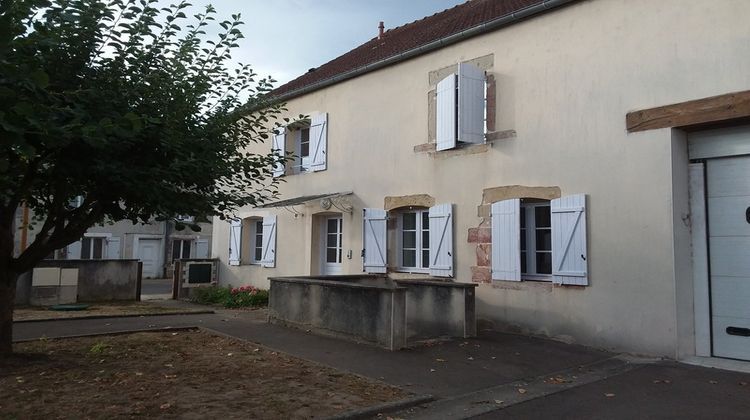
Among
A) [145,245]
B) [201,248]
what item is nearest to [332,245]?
[145,245]

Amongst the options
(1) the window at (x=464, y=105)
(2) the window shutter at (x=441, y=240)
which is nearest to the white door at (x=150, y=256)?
(2) the window shutter at (x=441, y=240)

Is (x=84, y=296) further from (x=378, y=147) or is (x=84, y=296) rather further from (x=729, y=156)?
(x=729, y=156)

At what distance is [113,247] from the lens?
2439 centimetres

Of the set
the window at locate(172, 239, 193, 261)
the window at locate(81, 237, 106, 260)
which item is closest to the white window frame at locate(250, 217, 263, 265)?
the window at locate(81, 237, 106, 260)

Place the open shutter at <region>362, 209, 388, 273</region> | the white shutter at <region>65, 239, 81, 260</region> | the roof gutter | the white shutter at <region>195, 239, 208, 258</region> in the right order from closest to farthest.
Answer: the roof gutter → the open shutter at <region>362, 209, 388, 273</region> → the white shutter at <region>65, 239, 81, 260</region> → the white shutter at <region>195, 239, 208, 258</region>

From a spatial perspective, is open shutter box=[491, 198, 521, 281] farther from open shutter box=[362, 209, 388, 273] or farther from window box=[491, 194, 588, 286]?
open shutter box=[362, 209, 388, 273]

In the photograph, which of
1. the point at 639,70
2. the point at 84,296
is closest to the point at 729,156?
the point at 639,70

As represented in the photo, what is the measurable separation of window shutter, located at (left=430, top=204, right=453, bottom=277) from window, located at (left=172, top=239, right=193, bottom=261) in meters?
19.5

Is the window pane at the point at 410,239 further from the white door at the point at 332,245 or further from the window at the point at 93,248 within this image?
the window at the point at 93,248

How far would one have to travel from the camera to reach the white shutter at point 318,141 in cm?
1266

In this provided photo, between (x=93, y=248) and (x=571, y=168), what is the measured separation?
22.0m

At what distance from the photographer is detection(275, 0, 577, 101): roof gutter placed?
8.52m

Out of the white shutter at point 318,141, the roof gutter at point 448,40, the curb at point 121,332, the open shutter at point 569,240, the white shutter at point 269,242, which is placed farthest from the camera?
the white shutter at point 269,242

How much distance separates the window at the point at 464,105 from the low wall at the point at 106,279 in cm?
931
